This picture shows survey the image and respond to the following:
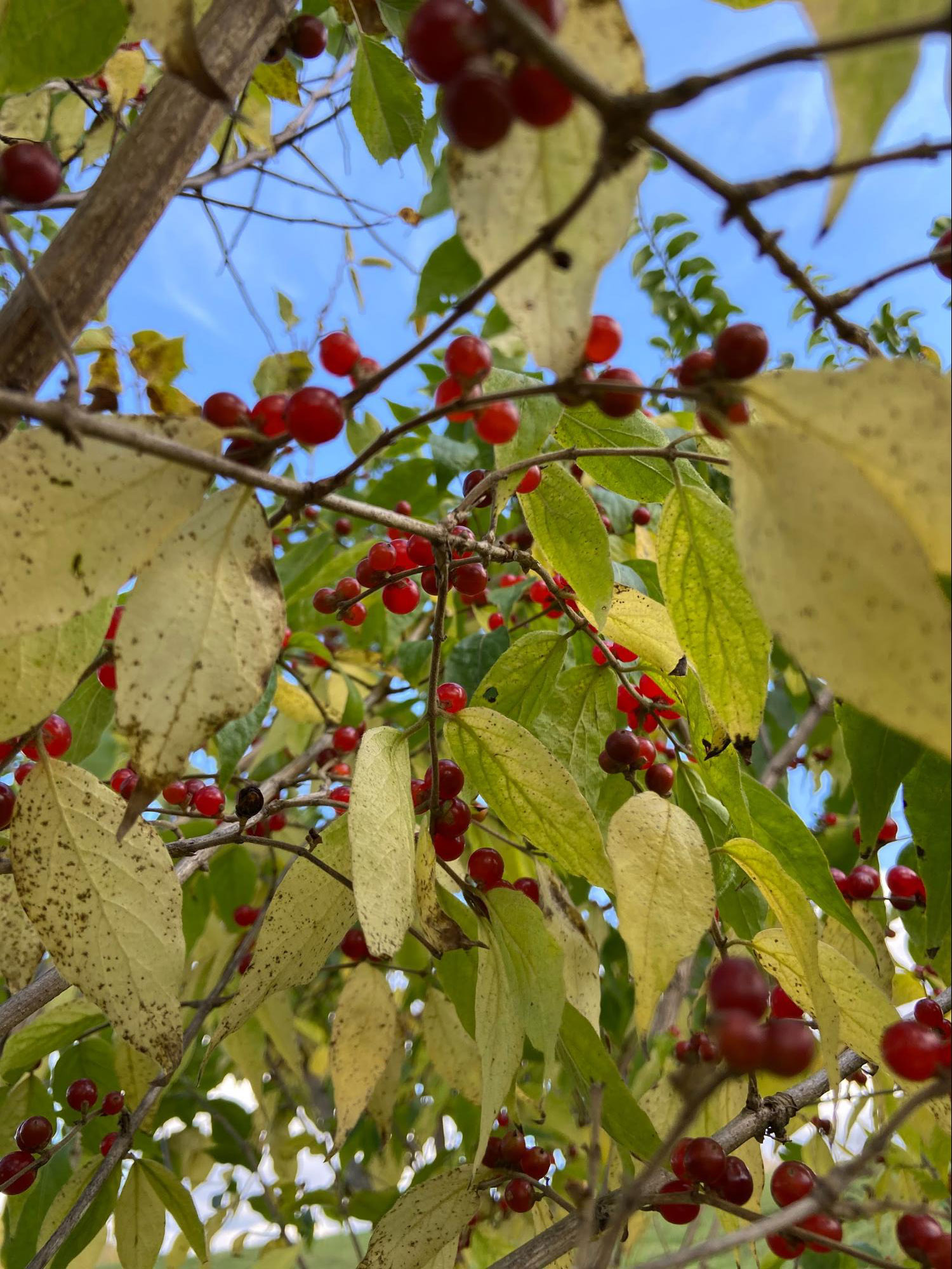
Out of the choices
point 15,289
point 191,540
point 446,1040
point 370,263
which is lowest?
point 446,1040

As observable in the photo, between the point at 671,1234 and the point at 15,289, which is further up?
the point at 15,289

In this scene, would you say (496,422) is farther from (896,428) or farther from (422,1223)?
(422,1223)

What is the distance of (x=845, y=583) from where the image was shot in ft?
1.33

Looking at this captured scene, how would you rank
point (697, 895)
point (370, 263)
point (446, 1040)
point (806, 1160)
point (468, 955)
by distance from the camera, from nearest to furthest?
point (697, 895)
point (468, 955)
point (446, 1040)
point (806, 1160)
point (370, 263)

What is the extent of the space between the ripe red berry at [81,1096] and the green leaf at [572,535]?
99 cm

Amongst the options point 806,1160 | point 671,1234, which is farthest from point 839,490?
point 671,1234

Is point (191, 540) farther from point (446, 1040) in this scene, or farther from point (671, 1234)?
point (671, 1234)

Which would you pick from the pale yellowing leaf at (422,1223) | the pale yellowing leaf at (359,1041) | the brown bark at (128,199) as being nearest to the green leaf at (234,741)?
the pale yellowing leaf at (359,1041)

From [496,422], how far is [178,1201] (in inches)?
37.5

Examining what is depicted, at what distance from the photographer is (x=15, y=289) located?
23.3 inches

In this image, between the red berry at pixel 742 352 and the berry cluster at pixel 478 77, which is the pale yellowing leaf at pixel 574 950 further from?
the berry cluster at pixel 478 77

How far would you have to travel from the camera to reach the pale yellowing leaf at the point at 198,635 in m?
0.48

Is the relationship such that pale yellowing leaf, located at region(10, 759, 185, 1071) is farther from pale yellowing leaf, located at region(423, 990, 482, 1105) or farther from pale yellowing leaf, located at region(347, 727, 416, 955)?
pale yellowing leaf, located at region(423, 990, 482, 1105)

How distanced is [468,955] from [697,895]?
0.31 meters
